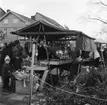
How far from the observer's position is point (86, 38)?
33.6 ft

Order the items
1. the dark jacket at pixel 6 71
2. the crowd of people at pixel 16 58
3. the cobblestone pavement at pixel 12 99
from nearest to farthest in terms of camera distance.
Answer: the cobblestone pavement at pixel 12 99 → the dark jacket at pixel 6 71 → the crowd of people at pixel 16 58

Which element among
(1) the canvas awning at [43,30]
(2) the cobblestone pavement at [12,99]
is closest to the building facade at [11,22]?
(1) the canvas awning at [43,30]

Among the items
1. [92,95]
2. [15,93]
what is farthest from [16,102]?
[92,95]

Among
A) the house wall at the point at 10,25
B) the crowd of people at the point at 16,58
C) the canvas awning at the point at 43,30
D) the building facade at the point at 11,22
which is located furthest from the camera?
the house wall at the point at 10,25

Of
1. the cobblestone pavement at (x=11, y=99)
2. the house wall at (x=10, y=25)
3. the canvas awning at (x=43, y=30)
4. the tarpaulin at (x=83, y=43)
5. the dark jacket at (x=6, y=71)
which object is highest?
the house wall at (x=10, y=25)

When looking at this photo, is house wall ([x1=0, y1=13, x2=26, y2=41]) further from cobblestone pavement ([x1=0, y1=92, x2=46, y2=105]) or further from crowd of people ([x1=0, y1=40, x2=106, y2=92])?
cobblestone pavement ([x1=0, y1=92, x2=46, y2=105])

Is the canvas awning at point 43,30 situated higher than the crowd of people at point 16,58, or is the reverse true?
the canvas awning at point 43,30

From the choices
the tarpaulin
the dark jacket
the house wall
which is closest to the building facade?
the house wall

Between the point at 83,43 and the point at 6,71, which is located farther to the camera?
the point at 83,43

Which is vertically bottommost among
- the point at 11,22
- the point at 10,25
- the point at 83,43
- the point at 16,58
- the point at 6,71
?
→ the point at 6,71

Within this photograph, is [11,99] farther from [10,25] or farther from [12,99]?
[10,25]

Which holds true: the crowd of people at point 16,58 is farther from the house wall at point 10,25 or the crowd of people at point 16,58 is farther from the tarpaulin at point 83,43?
the house wall at point 10,25

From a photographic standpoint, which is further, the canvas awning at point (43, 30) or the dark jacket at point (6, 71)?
the canvas awning at point (43, 30)

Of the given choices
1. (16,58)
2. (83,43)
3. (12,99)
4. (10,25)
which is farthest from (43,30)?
(10,25)
